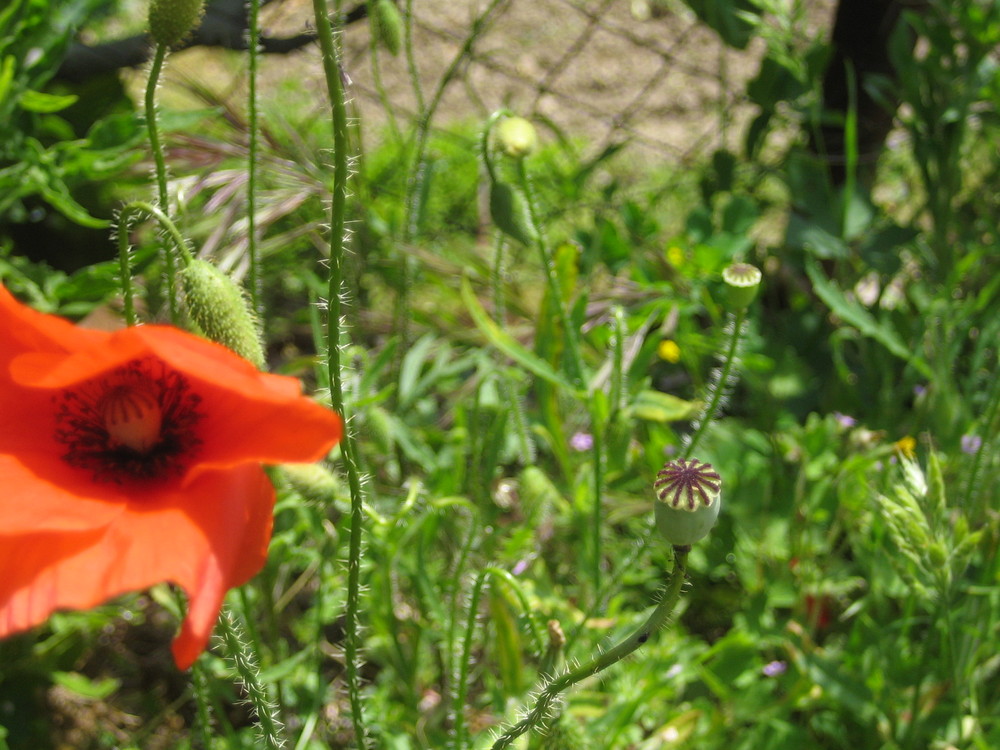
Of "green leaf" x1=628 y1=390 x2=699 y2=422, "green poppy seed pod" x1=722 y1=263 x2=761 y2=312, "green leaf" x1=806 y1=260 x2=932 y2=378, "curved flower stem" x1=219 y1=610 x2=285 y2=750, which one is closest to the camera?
"curved flower stem" x1=219 y1=610 x2=285 y2=750

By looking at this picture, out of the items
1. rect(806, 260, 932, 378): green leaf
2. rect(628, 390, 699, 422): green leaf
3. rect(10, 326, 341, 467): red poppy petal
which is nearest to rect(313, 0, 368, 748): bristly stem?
rect(10, 326, 341, 467): red poppy petal

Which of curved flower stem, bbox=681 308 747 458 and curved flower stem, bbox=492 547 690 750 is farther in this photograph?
curved flower stem, bbox=681 308 747 458

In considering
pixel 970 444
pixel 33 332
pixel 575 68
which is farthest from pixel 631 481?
pixel 575 68

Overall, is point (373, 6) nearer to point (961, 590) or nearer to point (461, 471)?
point (461, 471)

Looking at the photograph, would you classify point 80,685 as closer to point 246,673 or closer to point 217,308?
point 246,673

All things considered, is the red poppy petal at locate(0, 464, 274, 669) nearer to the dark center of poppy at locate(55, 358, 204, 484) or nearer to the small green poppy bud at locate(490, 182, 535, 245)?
the dark center of poppy at locate(55, 358, 204, 484)
